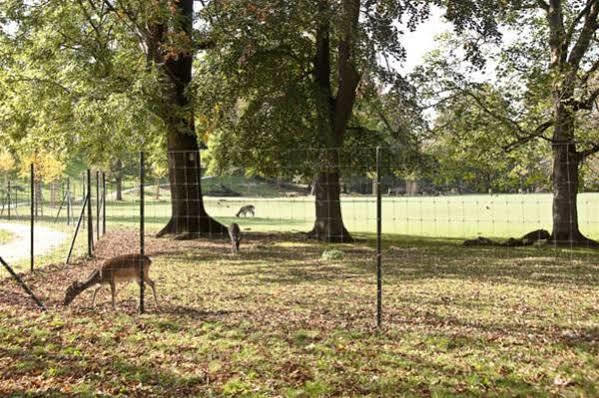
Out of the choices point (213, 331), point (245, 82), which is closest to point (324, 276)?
point (213, 331)

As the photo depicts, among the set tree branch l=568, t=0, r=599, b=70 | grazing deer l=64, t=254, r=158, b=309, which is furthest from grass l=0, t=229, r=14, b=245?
tree branch l=568, t=0, r=599, b=70

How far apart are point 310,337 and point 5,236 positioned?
717 inches

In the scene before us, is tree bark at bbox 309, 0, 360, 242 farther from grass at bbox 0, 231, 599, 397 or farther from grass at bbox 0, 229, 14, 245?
grass at bbox 0, 229, 14, 245

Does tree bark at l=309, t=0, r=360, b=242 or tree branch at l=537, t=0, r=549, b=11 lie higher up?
tree branch at l=537, t=0, r=549, b=11

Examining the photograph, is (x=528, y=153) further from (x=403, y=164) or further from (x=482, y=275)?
(x=482, y=275)

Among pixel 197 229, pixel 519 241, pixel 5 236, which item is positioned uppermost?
pixel 197 229

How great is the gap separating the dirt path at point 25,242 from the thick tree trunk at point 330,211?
28.5ft

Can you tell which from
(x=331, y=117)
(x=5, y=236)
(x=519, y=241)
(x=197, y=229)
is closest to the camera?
(x=519, y=241)

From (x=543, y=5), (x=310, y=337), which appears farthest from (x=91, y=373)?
(x=543, y=5)

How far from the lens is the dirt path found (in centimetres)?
1697

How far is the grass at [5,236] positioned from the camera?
20984mm

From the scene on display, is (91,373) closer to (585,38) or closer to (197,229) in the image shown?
(197,229)

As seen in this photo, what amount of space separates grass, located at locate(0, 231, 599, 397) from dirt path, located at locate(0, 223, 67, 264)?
3.91 m

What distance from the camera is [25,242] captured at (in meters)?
20.6
